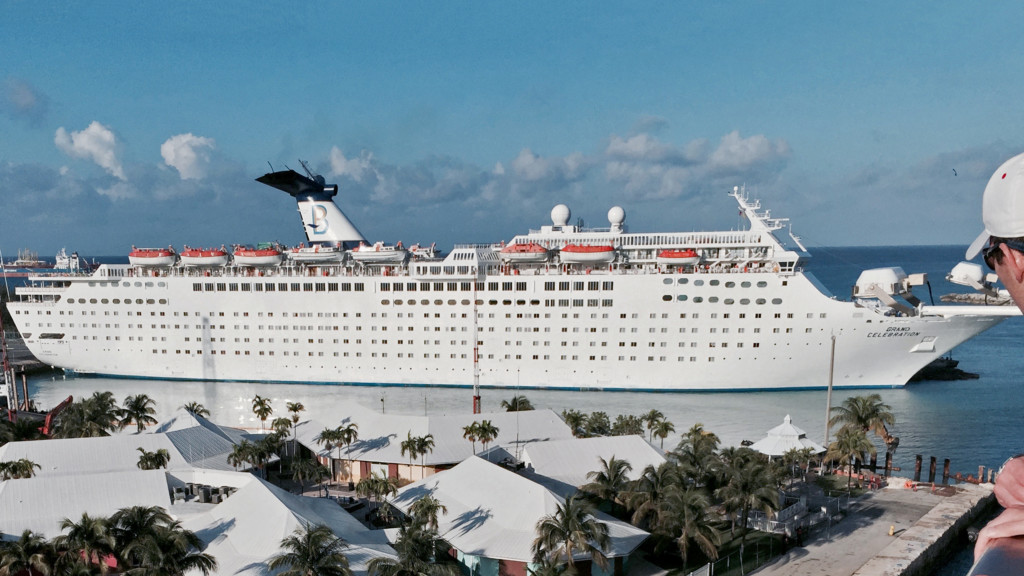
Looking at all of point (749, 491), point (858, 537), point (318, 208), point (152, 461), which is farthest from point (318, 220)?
point (858, 537)

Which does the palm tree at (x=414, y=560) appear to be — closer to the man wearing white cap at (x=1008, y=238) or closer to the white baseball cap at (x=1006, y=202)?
the man wearing white cap at (x=1008, y=238)

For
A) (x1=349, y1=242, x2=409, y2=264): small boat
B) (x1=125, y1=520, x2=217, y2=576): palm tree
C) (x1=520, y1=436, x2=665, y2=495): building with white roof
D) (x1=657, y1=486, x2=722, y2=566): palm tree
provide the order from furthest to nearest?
(x1=349, y1=242, x2=409, y2=264): small boat → (x1=520, y1=436, x2=665, y2=495): building with white roof → (x1=657, y1=486, x2=722, y2=566): palm tree → (x1=125, y1=520, x2=217, y2=576): palm tree

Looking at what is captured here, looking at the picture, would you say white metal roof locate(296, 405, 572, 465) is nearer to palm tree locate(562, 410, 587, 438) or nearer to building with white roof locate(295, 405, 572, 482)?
building with white roof locate(295, 405, 572, 482)

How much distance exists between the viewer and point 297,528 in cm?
1722

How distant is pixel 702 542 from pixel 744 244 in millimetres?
28272

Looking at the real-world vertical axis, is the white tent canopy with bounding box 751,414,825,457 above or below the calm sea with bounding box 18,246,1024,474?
above

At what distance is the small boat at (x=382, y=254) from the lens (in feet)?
144

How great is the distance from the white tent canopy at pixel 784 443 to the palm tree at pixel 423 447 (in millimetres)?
11639

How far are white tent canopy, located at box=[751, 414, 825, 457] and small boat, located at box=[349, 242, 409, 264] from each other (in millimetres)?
25337

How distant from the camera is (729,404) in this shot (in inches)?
1464

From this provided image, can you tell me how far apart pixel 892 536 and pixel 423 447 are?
14.7 meters

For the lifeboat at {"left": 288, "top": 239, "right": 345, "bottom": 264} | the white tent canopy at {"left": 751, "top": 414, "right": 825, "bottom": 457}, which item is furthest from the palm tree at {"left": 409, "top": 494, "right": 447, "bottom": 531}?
the lifeboat at {"left": 288, "top": 239, "right": 345, "bottom": 264}

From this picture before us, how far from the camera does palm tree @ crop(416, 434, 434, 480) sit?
2451 cm

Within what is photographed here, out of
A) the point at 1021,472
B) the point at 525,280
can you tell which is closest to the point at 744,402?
the point at 525,280
